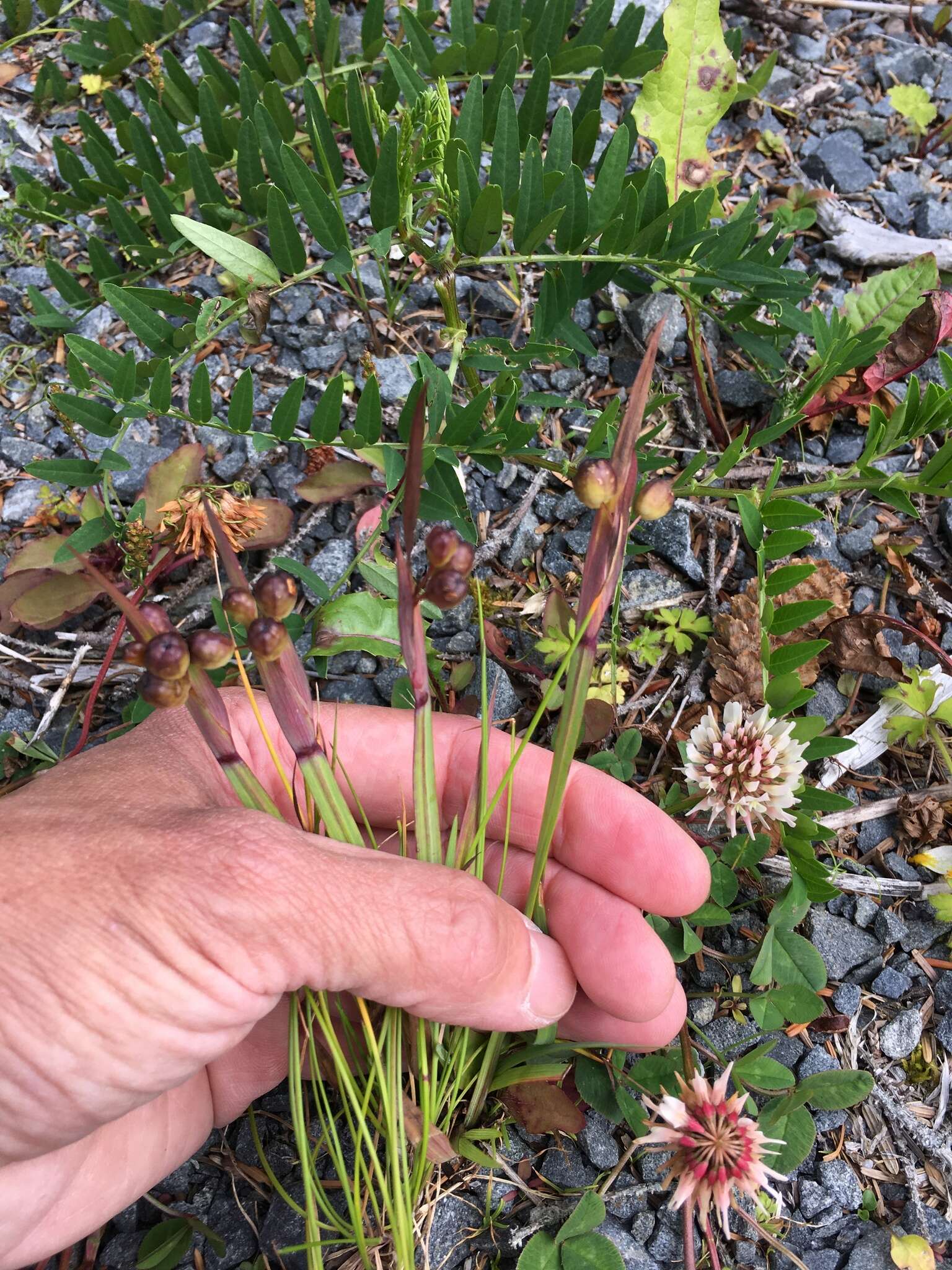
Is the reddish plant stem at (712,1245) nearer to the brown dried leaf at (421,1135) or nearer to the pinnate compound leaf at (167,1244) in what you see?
the brown dried leaf at (421,1135)

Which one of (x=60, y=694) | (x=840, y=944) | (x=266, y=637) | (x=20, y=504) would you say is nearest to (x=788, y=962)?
(x=840, y=944)

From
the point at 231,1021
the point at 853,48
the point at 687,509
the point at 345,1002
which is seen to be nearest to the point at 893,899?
the point at 687,509

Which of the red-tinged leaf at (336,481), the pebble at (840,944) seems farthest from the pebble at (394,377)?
the pebble at (840,944)

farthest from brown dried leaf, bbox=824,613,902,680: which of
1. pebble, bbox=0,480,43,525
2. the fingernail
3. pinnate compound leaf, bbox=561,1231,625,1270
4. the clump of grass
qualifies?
pebble, bbox=0,480,43,525

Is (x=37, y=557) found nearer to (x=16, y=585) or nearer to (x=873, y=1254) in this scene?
(x=16, y=585)

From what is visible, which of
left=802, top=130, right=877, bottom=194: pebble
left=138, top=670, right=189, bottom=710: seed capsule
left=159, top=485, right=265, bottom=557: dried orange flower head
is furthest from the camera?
left=802, top=130, right=877, bottom=194: pebble

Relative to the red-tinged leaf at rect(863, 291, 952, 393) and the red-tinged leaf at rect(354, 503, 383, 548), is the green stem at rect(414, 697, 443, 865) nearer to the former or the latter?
the red-tinged leaf at rect(354, 503, 383, 548)

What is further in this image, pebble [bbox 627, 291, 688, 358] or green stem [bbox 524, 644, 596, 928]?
pebble [bbox 627, 291, 688, 358]

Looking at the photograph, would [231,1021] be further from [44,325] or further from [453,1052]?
[44,325]
